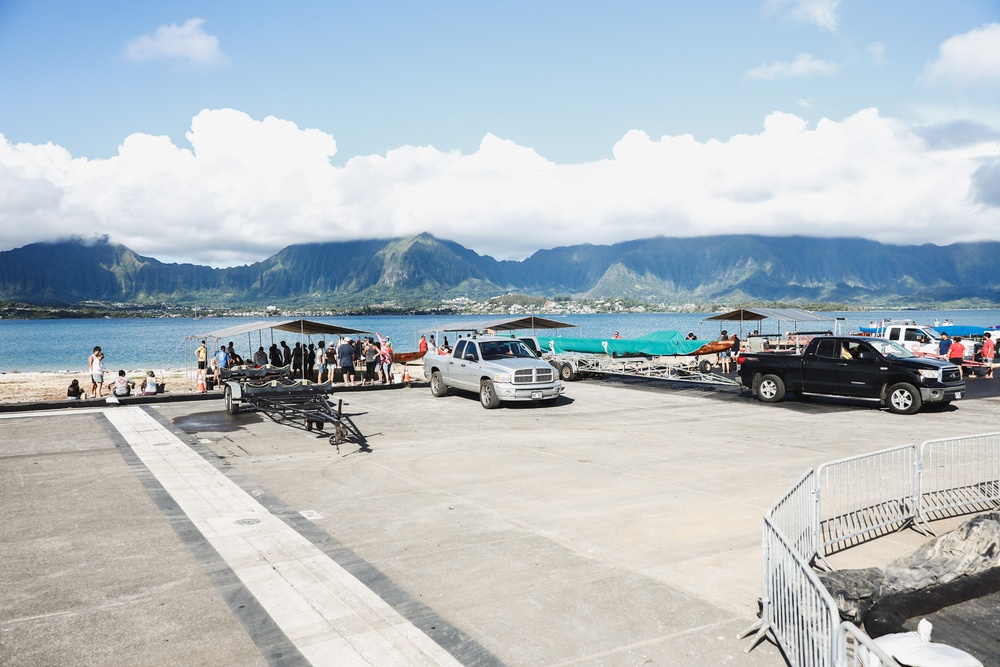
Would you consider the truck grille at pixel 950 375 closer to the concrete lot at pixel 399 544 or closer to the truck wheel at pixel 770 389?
the concrete lot at pixel 399 544

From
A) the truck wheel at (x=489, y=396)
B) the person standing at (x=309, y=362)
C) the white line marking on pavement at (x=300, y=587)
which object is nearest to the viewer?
the white line marking on pavement at (x=300, y=587)

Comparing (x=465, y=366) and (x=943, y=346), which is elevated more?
(x=465, y=366)

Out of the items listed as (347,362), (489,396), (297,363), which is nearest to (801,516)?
(489,396)

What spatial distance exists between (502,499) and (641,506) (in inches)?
69.1

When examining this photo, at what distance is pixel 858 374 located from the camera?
1897 cm

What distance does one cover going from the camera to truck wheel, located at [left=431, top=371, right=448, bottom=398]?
22250 millimetres

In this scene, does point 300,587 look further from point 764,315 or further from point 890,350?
point 764,315

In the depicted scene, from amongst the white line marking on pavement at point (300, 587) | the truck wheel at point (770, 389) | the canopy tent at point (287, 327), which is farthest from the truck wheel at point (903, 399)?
the canopy tent at point (287, 327)

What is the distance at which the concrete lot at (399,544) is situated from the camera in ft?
17.1

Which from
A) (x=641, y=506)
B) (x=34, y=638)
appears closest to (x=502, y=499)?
(x=641, y=506)

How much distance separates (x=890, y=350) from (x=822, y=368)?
5.99 feet

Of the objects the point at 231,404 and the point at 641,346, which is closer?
the point at 231,404

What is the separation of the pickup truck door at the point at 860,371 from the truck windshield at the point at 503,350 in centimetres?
838

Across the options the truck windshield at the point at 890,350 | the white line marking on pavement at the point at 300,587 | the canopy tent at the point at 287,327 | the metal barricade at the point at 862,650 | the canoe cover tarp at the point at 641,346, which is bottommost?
the white line marking on pavement at the point at 300,587
